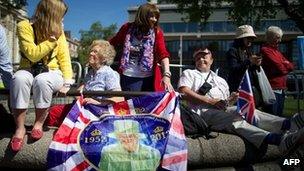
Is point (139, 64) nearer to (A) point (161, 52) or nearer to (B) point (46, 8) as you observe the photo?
(A) point (161, 52)

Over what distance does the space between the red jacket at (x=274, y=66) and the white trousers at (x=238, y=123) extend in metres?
1.67

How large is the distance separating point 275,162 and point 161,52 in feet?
5.70

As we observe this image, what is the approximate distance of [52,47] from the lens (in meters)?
4.39

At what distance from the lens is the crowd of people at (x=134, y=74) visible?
14.0 feet

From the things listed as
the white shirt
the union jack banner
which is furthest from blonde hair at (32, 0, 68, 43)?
the white shirt

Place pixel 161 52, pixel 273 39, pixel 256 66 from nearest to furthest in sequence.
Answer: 1. pixel 161 52
2. pixel 256 66
3. pixel 273 39

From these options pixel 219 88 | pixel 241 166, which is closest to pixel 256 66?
pixel 219 88

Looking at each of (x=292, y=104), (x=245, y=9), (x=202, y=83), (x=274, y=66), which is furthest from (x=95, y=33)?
(x=202, y=83)

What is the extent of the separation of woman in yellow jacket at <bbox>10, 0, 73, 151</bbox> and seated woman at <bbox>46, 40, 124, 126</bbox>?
257 millimetres

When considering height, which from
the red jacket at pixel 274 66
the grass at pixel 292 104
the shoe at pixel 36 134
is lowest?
the grass at pixel 292 104

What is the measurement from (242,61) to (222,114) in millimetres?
998

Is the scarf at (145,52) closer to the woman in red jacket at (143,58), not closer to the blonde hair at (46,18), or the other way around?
the woman in red jacket at (143,58)

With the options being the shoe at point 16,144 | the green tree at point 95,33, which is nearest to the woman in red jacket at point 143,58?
the shoe at point 16,144

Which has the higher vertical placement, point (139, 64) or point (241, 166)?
point (139, 64)
